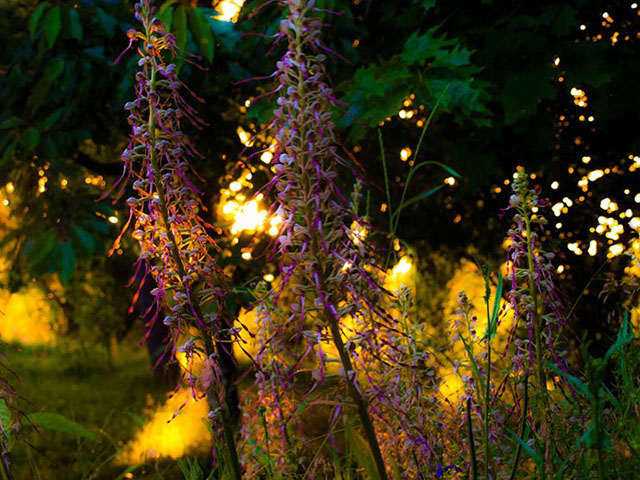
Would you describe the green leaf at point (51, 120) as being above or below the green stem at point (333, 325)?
above

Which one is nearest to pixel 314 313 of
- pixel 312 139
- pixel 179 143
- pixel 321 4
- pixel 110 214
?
pixel 312 139

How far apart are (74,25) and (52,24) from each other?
13 cm

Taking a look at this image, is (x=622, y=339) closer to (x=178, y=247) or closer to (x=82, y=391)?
(x=178, y=247)

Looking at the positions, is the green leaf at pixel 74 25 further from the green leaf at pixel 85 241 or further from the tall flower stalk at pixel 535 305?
the tall flower stalk at pixel 535 305

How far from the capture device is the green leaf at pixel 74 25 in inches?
167

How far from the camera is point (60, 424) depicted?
178 centimetres

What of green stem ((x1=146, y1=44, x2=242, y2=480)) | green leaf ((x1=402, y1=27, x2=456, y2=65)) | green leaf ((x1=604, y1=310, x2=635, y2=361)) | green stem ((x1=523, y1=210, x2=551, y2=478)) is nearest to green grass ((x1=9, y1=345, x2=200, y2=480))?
green leaf ((x1=402, y1=27, x2=456, y2=65))

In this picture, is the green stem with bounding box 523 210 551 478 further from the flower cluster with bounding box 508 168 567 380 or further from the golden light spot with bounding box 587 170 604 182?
the golden light spot with bounding box 587 170 604 182

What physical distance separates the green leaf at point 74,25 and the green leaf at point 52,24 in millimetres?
76

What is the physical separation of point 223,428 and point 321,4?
244 cm

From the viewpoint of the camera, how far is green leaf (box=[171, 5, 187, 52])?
3.36 meters

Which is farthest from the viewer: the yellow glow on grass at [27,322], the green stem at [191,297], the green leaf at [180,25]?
the yellow glow on grass at [27,322]

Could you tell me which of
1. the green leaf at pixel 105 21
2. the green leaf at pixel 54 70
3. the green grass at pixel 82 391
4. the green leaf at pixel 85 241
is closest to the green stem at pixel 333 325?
the green leaf at pixel 85 241

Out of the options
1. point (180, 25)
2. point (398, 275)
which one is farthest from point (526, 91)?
point (180, 25)
